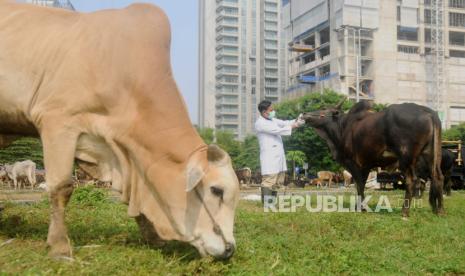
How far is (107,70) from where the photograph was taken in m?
4.32

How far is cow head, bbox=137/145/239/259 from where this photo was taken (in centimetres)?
399

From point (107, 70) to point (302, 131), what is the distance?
119 ft

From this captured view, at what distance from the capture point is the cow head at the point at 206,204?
13.1 ft

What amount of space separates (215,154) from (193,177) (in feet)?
0.87

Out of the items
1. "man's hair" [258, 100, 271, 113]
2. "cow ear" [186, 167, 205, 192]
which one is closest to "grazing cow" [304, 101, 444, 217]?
"man's hair" [258, 100, 271, 113]

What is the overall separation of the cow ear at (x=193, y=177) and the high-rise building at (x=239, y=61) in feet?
315

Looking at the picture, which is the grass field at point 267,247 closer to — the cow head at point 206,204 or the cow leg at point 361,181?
the cow head at point 206,204

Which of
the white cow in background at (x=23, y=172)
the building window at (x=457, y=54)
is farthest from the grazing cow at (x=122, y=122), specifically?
the building window at (x=457, y=54)

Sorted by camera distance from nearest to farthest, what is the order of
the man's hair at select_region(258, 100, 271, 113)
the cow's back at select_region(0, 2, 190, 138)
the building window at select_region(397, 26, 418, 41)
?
the cow's back at select_region(0, 2, 190, 138)
the man's hair at select_region(258, 100, 271, 113)
the building window at select_region(397, 26, 418, 41)

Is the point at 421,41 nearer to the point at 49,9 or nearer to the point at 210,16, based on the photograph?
the point at 210,16

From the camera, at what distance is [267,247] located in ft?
16.1

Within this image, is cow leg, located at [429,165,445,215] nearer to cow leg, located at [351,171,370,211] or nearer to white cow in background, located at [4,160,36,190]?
cow leg, located at [351,171,370,211]

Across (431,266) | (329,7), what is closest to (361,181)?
(431,266)

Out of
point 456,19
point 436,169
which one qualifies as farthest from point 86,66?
point 456,19
